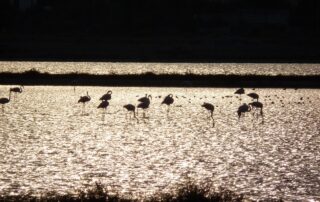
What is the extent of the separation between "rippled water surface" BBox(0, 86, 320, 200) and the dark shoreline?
7.18 metres

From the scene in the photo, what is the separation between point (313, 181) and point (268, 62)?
42610 millimetres

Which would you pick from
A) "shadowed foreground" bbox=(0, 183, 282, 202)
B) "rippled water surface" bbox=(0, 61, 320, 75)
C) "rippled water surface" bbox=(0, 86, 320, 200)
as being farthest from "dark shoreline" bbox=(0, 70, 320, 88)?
"shadowed foreground" bbox=(0, 183, 282, 202)

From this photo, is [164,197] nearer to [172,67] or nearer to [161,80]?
[161,80]

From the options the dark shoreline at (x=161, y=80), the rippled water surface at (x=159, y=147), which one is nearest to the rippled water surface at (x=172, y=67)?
the dark shoreline at (x=161, y=80)

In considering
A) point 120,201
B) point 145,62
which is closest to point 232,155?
point 120,201

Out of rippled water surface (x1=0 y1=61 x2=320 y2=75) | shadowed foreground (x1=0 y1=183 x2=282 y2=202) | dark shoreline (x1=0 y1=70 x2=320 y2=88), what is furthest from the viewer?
rippled water surface (x1=0 y1=61 x2=320 y2=75)

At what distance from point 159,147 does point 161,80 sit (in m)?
19.8

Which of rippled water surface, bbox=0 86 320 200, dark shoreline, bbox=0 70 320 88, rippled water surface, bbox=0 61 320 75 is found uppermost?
rippled water surface, bbox=0 61 320 75

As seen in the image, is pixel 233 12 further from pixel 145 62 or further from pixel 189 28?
pixel 145 62

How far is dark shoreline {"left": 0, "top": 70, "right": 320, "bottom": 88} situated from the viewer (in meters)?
37.5

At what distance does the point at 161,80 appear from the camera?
126ft

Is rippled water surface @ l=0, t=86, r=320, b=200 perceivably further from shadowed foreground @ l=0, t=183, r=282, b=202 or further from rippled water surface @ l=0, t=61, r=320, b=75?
rippled water surface @ l=0, t=61, r=320, b=75

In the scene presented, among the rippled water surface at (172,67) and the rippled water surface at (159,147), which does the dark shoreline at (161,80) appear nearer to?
the rippled water surface at (172,67)

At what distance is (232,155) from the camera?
57.8 ft
